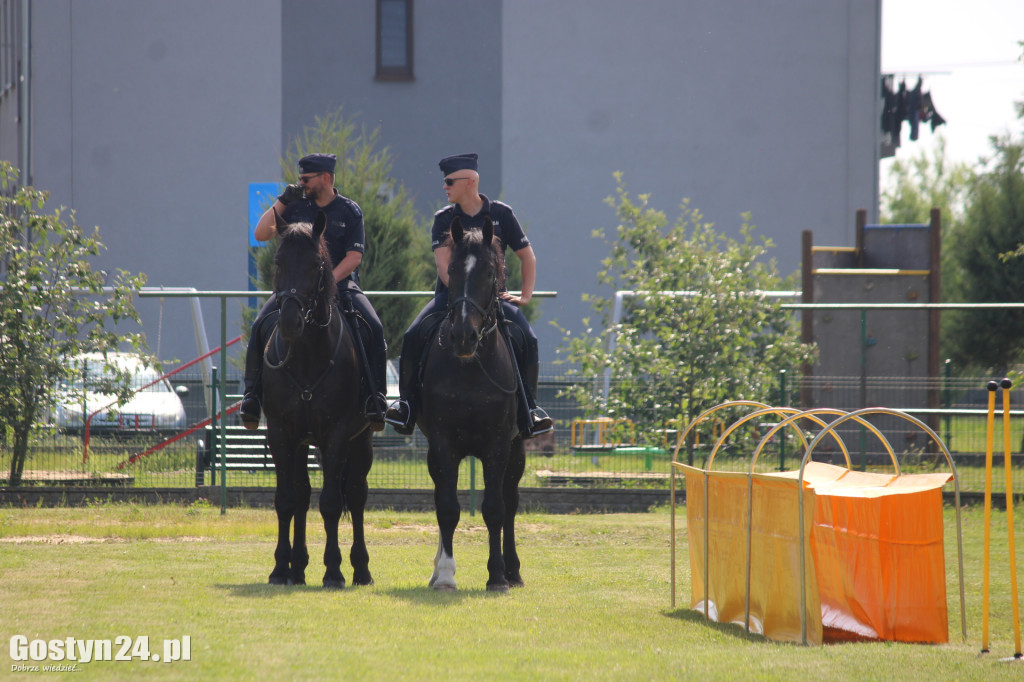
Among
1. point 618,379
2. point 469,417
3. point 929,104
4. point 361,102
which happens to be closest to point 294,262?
point 469,417

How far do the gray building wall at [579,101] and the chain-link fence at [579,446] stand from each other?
1411cm

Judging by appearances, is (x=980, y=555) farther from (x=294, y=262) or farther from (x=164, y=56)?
(x=164, y=56)

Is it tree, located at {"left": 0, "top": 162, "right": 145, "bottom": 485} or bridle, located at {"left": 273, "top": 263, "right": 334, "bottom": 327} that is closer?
bridle, located at {"left": 273, "top": 263, "right": 334, "bottom": 327}

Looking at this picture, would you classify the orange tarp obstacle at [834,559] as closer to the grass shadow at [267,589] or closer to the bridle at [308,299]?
the grass shadow at [267,589]

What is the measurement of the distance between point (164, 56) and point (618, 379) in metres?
18.4

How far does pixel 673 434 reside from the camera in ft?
48.3

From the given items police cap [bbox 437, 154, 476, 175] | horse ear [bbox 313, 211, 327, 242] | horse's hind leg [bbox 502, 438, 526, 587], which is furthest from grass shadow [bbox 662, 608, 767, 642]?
police cap [bbox 437, 154, 476, 175]

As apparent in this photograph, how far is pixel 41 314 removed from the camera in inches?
566

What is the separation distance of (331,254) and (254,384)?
3.69 ft

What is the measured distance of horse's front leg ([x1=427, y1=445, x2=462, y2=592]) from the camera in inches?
311

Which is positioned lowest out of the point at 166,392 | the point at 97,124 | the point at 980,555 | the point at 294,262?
the point at 980,555

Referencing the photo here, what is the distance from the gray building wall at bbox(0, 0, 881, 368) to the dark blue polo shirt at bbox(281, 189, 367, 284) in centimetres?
2028

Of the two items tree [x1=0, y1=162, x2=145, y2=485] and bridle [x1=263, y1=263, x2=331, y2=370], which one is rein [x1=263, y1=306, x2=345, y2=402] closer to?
bridle [x1=263, y1=263, x2=331, y2=370]

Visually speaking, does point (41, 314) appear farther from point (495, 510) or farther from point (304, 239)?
point (495, 510)
